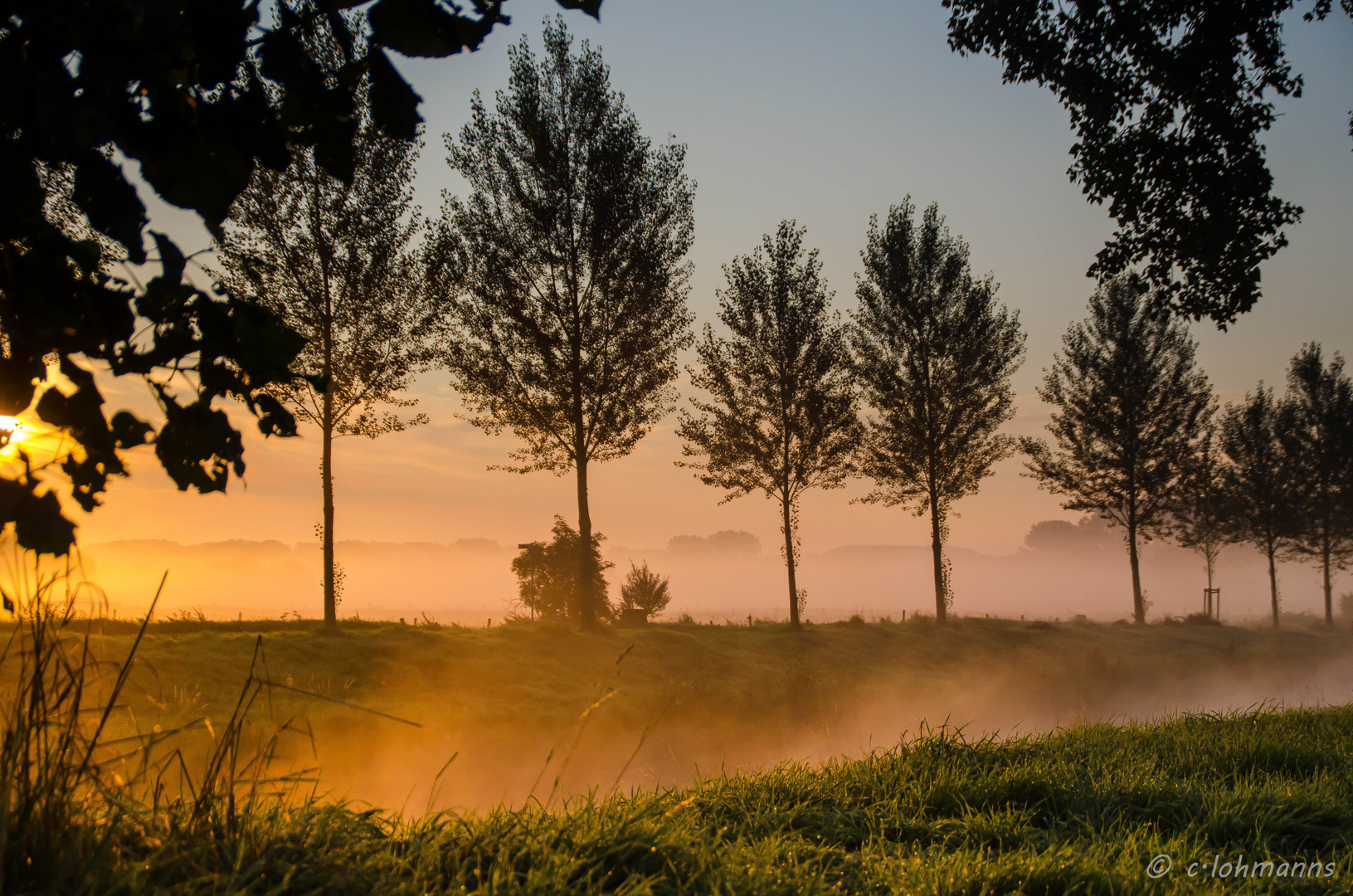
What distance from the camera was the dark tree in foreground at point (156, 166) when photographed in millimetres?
1776

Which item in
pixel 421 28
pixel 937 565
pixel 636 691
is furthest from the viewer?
pixel 937 565

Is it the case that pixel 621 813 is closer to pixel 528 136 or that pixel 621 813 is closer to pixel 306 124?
pixel 306 124

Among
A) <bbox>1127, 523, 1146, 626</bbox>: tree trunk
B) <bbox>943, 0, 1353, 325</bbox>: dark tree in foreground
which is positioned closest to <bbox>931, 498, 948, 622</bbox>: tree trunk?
<bbox>1127, 523, 1146, 626</bbox>: tree trunk

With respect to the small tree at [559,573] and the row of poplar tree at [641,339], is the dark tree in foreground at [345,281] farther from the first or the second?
the small tree at [559,573]

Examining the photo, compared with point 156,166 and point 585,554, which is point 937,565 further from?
point 156,166

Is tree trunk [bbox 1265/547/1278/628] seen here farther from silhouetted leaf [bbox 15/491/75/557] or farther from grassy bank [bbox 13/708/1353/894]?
silhouetted leaf [bbox 15/491/75/557]

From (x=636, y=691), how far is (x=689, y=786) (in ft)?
25.9

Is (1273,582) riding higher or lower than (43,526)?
lower

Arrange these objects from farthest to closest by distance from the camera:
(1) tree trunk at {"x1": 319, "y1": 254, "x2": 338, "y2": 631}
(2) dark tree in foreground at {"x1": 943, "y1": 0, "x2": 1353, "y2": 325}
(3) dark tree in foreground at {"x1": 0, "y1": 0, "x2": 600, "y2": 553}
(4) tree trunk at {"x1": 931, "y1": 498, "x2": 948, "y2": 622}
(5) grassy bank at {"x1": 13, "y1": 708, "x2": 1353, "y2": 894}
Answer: (4) tree trunk at {"x1": 931, "y1": 498, "x2": 948, "y2": 622} < (1) tree trunk at {"x1": 319, "y1": 254, "x2": 338, "y2": 631} < (2) dark tree in foreground at {"x1": 943, "y1": 0, "x2": 1353, "y2": 325} < (5) grassy bank at {"x1": 13, "y1": 708, "x2": 1353, "y2": 894} < (3) dark tree in foreground at {"x1": 0, "y1": 0, "x2": 600, "y2": 553}

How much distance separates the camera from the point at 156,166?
6.53 ft

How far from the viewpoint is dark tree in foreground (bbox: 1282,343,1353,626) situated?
3278cm

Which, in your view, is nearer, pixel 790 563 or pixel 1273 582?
pixel 790 563

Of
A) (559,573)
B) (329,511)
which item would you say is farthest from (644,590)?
(329,511)

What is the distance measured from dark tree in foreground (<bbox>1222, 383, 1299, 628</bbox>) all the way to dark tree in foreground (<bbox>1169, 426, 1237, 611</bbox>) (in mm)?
463
